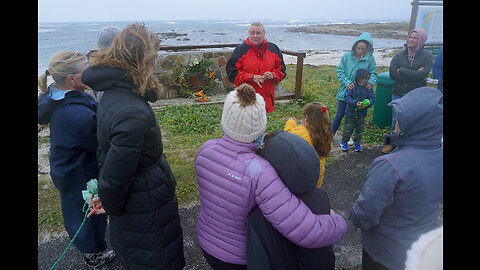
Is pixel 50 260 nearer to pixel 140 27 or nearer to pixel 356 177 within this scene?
pixel 140 27

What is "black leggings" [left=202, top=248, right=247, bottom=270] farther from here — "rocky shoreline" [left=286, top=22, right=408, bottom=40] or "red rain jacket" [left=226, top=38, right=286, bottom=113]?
"rocky shoreline" [left=286, top=22, right=408, bottom=40]

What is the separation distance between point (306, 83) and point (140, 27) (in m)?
9.63

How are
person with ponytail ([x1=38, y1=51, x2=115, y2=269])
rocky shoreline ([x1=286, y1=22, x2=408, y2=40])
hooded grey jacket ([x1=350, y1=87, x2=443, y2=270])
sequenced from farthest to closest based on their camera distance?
rocky shoreline ([x1=286, y1=22, x2=408, y2=40]) → person with ponytail ([x1=38, y1=51, x2=115, y2=269]) → hooded grey jacket ([x1=350, y1=87, x2=443, y2=270])

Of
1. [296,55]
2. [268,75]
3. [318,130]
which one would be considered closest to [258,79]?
[268,75]

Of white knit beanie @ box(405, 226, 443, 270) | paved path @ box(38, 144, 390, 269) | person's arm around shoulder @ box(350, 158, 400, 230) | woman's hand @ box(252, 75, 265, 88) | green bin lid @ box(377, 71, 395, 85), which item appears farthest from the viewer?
green bin lid @ box(377, 71, 395, 85)

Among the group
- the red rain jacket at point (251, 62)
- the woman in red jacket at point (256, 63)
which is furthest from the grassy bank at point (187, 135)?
the red rain jacket at point (251, 62)

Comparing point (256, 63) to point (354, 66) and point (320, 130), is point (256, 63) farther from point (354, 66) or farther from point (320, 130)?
point (320, 130)

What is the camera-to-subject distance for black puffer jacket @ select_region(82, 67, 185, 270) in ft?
5.70

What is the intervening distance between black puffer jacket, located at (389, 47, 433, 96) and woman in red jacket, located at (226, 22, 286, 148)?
2010mm

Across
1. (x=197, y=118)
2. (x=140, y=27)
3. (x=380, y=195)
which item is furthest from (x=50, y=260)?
(x=197, y=118)

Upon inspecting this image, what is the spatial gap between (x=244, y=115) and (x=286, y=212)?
57 centimetres

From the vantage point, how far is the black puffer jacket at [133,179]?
174 cm

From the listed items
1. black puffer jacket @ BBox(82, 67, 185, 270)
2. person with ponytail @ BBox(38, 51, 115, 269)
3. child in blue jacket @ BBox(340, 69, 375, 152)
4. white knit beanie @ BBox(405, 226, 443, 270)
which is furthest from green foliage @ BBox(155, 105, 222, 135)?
white knit beanie @ BBox(405, 226, 443, 270)

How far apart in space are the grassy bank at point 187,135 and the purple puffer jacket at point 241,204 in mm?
2005
